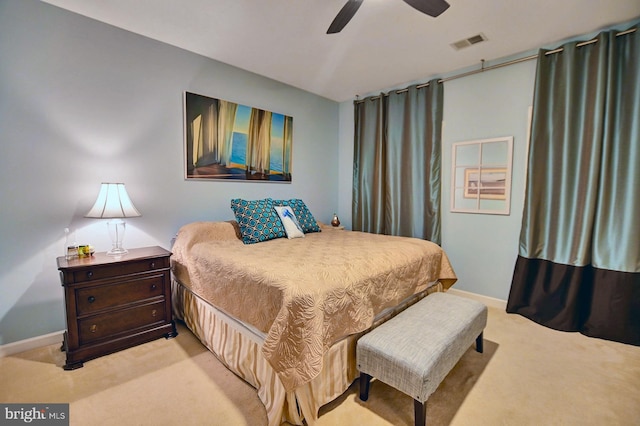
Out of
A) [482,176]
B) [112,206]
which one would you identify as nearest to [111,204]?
[112,206]

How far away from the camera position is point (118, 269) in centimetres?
208

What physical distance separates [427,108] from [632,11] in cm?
166

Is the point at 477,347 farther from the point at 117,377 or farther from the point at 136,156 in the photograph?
the point at 136,156

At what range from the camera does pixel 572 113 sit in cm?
245

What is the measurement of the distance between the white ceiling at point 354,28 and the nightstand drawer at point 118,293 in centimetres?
211

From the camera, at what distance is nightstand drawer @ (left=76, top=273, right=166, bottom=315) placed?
76.5 inches

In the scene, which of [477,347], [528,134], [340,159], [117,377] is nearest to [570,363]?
[477,347]

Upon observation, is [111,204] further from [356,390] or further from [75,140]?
[356,390]

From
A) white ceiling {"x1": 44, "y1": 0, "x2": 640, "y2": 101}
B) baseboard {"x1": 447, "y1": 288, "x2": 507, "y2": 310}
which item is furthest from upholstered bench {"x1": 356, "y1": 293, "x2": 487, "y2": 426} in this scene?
white ceiling {"x1": 44, "y1": 0, "x2": 640, "y2": 101}

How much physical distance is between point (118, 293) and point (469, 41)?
3.67m

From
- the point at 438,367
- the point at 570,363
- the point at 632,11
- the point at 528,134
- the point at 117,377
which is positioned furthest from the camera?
the point at 528,134

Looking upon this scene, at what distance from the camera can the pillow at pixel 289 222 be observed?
285cm

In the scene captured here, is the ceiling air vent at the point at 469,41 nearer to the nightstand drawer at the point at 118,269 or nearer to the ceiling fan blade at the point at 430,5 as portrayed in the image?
the ceiling fan blade at the point at 430,5

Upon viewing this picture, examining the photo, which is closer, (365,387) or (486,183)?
(365,387)
